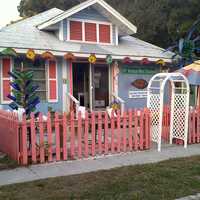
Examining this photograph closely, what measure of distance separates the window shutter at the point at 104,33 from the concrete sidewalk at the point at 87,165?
739cm

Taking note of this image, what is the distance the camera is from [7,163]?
744cm

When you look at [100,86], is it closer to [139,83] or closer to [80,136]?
[139,83]

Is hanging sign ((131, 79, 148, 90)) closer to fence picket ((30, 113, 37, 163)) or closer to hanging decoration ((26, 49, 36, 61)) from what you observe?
hanging decoration ((26, 49, 36, 61))

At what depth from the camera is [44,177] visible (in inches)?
253

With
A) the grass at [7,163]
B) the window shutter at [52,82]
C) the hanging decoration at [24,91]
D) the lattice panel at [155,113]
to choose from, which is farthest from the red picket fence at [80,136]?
the window shutter at [52,82]

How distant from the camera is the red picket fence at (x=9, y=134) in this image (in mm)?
7426

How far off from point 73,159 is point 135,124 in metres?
1.92

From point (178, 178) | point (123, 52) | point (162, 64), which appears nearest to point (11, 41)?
point (123, 52)

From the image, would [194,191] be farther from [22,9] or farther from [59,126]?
[22,9]

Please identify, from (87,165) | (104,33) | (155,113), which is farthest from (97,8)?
(87,165)

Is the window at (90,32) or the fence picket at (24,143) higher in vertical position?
the window at (90,32)

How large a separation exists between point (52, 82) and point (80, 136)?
566cm

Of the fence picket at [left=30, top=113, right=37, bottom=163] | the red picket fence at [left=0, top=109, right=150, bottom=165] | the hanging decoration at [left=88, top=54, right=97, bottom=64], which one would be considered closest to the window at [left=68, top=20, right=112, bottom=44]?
the hanging decoration at [left=88, top=54, right=97, bottom=64]

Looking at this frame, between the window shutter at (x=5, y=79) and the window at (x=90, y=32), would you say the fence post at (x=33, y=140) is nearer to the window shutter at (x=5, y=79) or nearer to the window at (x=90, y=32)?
the window shutter at (x=5, y=79)
